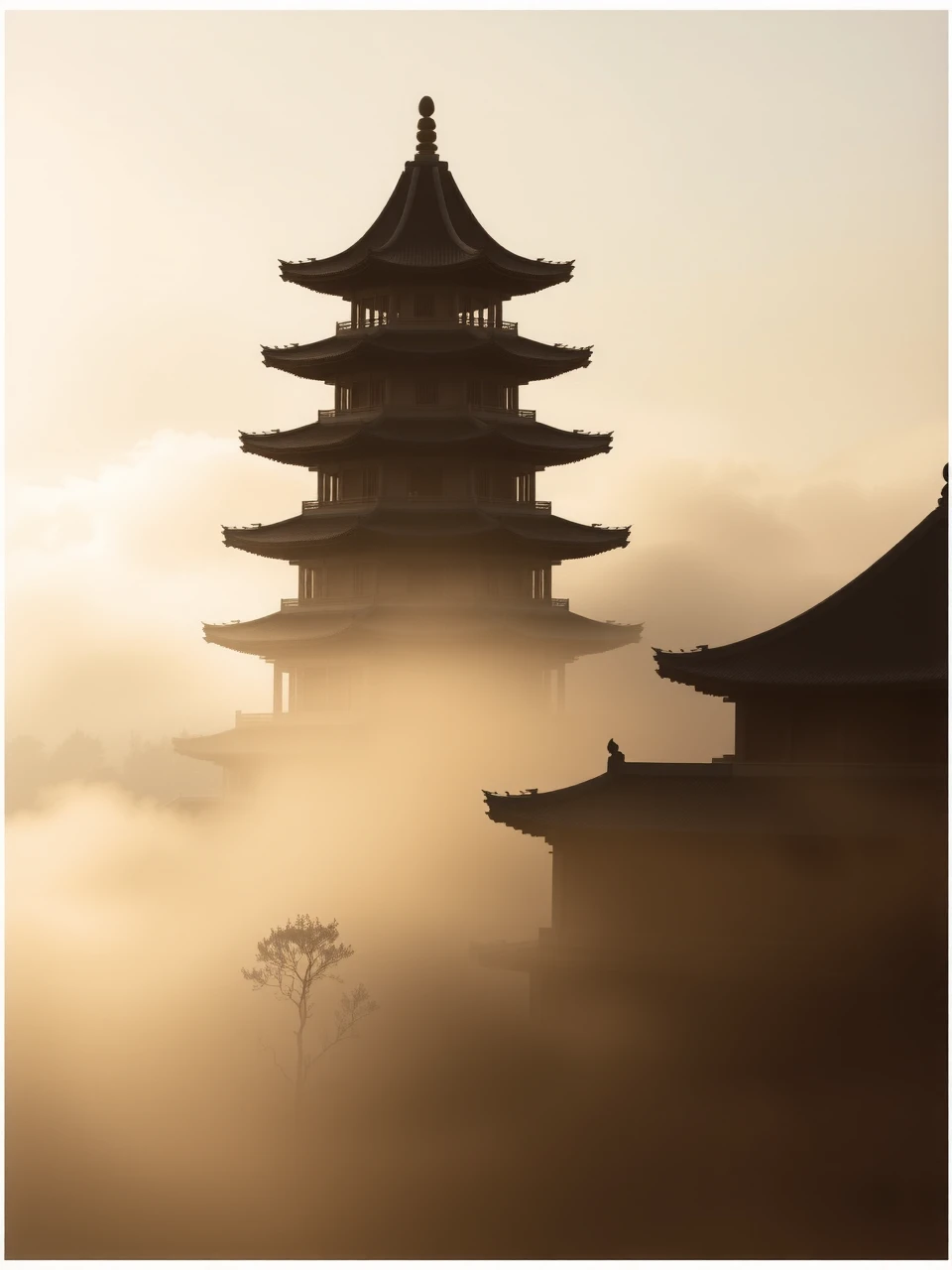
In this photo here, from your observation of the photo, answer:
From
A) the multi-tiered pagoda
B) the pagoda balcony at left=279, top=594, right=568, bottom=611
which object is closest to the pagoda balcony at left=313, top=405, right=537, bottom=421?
the multi-tiered pagoda

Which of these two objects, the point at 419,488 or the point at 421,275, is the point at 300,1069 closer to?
the point at 419,488

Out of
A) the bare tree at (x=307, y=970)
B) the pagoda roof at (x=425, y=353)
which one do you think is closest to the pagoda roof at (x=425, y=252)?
the pagoda roof at (x=425, y=353)

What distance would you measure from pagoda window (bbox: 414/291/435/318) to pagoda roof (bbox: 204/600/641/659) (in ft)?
27.0

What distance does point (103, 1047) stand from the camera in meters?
38.3

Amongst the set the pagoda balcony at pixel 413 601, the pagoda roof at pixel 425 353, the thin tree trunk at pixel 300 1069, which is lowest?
the thin tree trunk at pixel 300 1069

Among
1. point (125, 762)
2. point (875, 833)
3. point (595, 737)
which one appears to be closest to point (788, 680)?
point (875, 833)

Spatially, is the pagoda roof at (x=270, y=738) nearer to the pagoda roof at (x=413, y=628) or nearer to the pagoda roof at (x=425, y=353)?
the pagoda roof at (x=413, y=628)

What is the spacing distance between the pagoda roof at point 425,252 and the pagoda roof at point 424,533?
632cm

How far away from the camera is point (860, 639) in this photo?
108ft

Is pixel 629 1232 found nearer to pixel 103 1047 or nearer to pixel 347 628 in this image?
pixel 103 1047

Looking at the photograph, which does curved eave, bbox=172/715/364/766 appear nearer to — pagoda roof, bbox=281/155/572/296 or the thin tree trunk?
pagoda roof, bbox=281/155/572/296

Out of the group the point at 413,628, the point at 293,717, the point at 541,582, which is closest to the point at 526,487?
the point at 541,582

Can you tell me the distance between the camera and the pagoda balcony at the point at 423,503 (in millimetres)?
51531

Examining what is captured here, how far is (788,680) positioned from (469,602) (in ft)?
64.5
